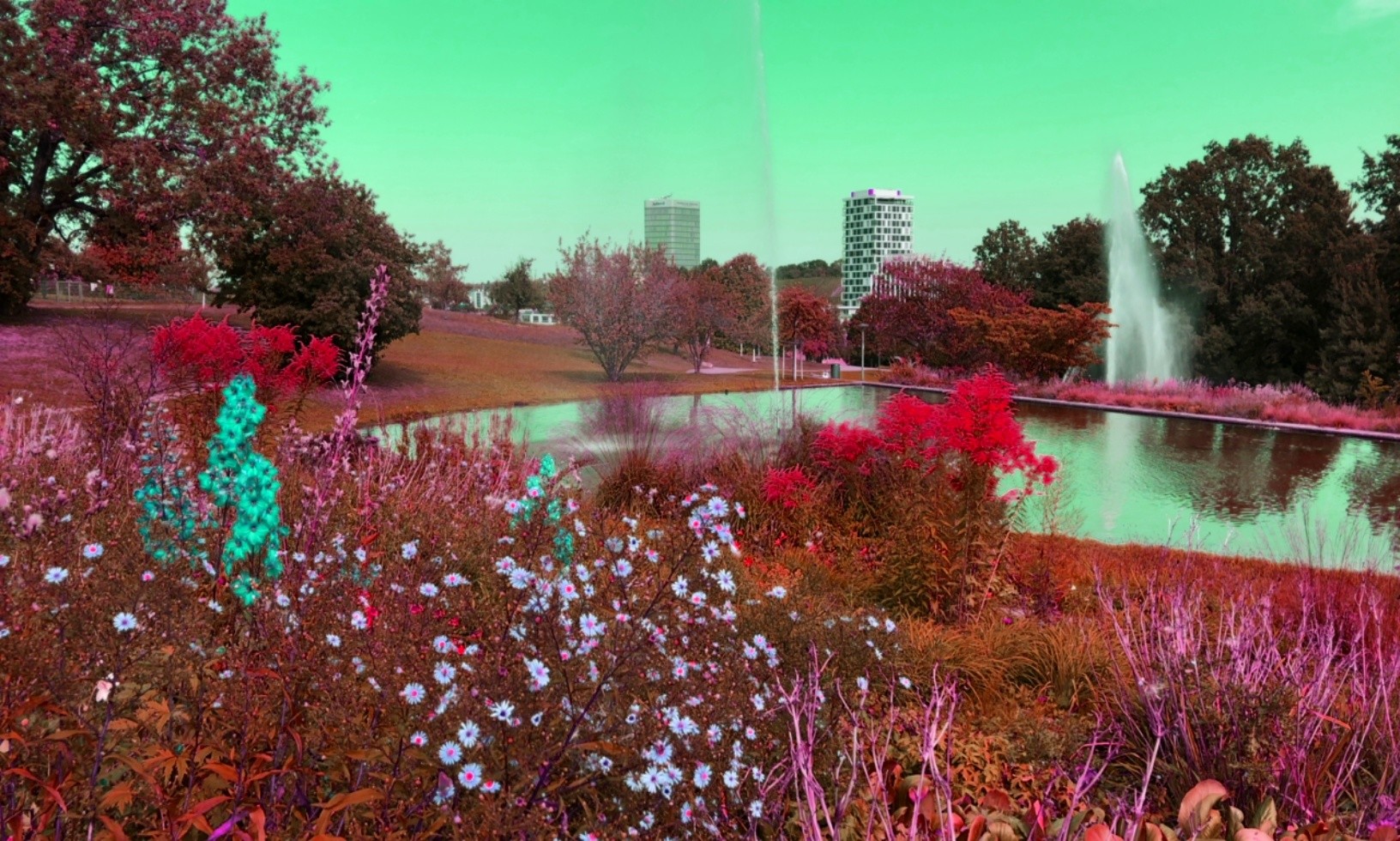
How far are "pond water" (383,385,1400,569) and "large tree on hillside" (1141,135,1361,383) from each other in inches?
534

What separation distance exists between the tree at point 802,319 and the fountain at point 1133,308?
11.0 meters

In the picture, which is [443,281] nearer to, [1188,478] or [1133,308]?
[1133,308]

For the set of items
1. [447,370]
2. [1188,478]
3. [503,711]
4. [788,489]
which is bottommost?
[1188,478]

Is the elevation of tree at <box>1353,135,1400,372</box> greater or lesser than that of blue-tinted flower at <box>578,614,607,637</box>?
greater

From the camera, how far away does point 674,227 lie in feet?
80.2

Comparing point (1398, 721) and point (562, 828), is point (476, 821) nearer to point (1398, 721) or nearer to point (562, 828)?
point (562, 828)

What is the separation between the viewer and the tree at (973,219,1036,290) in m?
38.0

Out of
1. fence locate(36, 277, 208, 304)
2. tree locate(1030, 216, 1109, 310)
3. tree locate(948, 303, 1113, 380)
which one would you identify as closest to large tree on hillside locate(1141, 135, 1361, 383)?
tree locate(1030, 216, 1109, 310)

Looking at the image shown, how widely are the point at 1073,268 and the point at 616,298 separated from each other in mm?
19528

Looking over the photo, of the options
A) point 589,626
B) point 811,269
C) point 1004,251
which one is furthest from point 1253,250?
point 811,269

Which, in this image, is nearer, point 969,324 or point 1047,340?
point 1047,340

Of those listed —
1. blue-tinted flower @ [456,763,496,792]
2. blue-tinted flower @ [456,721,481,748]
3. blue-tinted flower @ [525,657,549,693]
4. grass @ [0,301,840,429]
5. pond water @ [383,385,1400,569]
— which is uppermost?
grass @ [0,301,840,429]


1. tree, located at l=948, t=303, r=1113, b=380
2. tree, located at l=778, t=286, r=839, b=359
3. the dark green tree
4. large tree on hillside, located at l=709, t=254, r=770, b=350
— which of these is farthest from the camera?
large tree on hillside, located at l=709, t=254, r=770, b=350

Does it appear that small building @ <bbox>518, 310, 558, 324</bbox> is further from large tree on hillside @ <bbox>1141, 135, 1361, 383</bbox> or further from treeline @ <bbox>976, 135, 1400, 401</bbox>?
large tree on hillside @ <bbox>1141, 135, 1361, 383</bbox>
